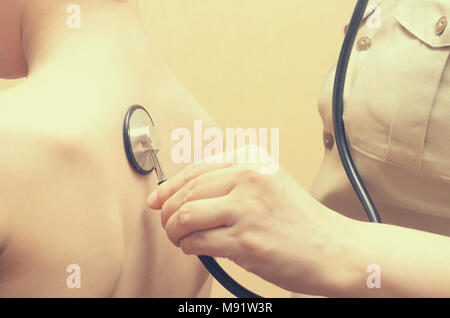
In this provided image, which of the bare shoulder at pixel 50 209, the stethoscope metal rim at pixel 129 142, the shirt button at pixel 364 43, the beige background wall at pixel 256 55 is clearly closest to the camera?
the bare shoulder at pixel 50 209

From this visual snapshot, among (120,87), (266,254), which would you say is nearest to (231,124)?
(120,87)

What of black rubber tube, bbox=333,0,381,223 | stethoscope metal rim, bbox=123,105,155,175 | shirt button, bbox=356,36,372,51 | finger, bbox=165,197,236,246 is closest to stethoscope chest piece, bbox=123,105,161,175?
stethoscope metal rim, bbox=123,105,155,175

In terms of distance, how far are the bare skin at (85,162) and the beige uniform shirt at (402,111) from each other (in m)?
0.25

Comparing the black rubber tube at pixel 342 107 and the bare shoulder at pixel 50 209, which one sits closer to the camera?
the bare shoulder at pixel 50 209

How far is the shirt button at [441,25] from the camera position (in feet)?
1.94

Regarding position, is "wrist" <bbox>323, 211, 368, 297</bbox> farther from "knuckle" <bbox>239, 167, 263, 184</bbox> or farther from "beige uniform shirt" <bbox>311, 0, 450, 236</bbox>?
"beige uniform shirt" <bbox>311, 0, 450, 236</bbox>

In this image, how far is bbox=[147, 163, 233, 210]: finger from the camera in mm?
414

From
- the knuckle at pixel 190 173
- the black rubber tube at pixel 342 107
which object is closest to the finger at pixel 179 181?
the knuckle at pixel 190 173

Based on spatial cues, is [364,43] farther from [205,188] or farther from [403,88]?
[205,188]

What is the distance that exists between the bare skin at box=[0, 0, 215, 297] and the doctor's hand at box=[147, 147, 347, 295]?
68 mm

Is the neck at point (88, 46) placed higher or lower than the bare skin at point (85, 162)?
higher

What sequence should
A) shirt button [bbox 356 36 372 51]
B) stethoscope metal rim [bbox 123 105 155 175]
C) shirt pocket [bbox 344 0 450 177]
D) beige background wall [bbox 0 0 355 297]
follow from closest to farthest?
stethoscope metal rim [bbox 123 105 155 175] → shirt pocket [bbox 344 0 450 177] → shirt button [bbox 356 36 372 51] → beige background wall [bbox 0 0 355 297]

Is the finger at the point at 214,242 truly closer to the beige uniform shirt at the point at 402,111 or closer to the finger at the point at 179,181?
the finger at the point at 179,181
